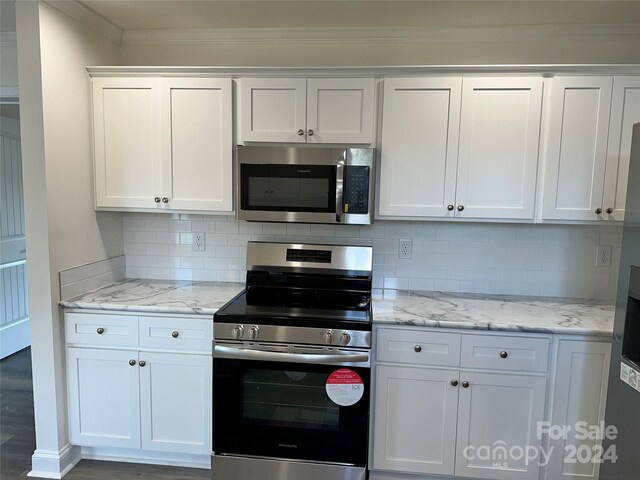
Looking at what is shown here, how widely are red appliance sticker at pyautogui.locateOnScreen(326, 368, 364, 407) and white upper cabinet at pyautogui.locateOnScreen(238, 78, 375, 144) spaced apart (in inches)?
48.5

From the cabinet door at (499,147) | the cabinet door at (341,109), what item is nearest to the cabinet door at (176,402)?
the cabinet door at (341,109)

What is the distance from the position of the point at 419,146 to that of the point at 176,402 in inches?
75.0

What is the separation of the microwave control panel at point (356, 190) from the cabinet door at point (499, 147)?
51cm

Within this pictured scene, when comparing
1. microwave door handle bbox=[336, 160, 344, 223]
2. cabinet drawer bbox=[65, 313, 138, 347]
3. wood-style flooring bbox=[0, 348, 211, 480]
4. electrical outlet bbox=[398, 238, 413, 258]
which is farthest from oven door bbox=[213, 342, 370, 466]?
electrical outlet bbox=[398, 238, 413, 258]

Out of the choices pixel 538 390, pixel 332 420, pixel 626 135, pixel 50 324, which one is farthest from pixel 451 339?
pixel 50 324

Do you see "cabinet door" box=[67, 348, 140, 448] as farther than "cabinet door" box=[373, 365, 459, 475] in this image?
Yes

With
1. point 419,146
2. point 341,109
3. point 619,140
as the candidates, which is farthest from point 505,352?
point 341,109

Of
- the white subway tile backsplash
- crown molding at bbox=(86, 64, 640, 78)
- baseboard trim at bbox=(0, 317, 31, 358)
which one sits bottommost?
baseboard trim at bbox=(0, 317, 31, 358)

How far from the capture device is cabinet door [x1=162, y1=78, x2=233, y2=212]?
2303 mm

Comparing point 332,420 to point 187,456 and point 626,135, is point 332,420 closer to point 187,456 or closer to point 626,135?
point 187,456

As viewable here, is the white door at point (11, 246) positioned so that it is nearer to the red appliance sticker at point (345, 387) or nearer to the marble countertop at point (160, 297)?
the marble countertop at point (160, 297)

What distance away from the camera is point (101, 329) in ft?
7.09

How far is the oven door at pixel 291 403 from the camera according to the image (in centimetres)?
195

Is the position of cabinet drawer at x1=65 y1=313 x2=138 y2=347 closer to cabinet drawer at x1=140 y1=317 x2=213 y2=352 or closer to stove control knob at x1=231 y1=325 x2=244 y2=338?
cabinet drawer at x1=140 y1=317 x2=213 y2=352
